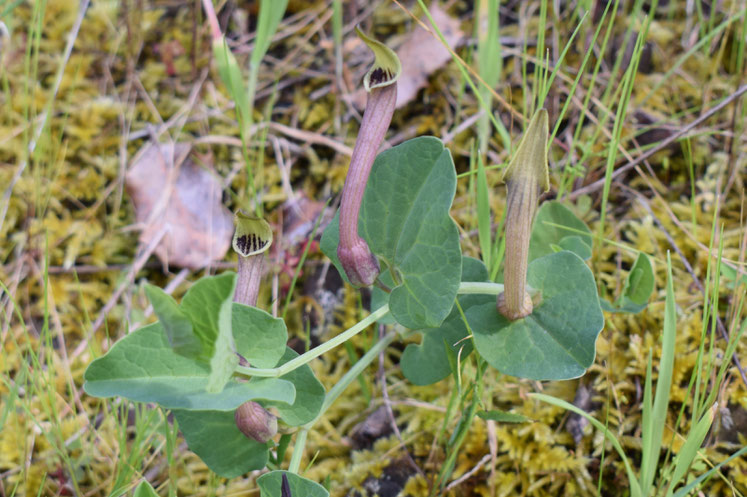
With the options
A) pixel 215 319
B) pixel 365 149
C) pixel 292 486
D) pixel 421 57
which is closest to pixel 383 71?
pixel 365 149

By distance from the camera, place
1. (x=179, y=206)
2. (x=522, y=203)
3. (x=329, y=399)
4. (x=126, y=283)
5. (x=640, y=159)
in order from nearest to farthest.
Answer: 1. (x=522, y=203)
2. (x=329, y=399)
3. (x=640, y=159)
4. (x=126, y=283)
5. (x=179, y=206)

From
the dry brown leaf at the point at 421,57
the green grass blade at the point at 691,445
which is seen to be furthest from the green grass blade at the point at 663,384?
the dry brown leaf at the point at 421,57

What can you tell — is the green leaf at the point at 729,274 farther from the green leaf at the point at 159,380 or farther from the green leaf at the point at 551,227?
the green leaf at the point at 159,380

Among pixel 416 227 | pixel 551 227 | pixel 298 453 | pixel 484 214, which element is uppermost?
pixel 416 227

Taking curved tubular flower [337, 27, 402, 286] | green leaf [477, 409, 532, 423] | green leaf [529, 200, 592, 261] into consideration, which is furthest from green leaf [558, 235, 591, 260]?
curved tubular flower [337, 27, 402, 286]

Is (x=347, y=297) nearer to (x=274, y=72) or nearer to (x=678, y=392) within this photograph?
(x=678, y=392)

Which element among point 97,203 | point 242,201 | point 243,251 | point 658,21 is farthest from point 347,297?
point 658,21

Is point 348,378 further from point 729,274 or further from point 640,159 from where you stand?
point 640,159
